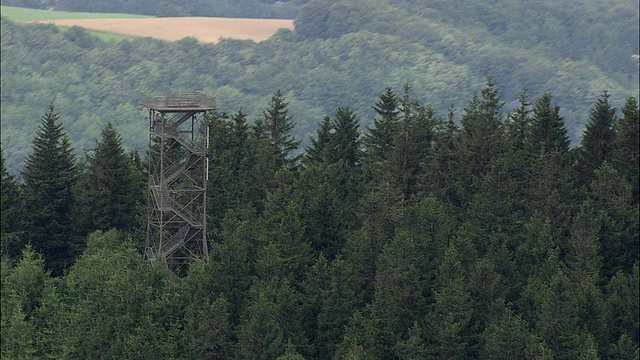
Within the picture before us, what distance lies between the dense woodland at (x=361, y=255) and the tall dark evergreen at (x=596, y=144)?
15 centimetres

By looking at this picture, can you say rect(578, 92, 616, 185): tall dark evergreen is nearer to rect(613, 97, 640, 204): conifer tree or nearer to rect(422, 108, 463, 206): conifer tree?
rect(613, 97, 640, 204): conifer tree

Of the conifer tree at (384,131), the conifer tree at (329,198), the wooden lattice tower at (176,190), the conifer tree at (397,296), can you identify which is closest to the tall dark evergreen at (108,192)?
the wooden lattice tower at (176,190)

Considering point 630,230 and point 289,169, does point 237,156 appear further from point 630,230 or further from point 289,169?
point 630,230

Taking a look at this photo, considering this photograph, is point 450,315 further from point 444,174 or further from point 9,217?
point 9,217

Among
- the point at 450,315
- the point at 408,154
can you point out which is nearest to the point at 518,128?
the point at 408,154

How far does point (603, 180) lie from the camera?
80.6 meters

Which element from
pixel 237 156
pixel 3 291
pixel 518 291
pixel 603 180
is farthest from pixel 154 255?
pixel 603 180

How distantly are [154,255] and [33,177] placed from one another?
16.0 m

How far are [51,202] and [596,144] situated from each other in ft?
140

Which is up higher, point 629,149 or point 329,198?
point 629,149

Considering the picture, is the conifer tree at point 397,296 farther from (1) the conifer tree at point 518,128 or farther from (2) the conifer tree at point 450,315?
(1) the conifer tree at point 518,128

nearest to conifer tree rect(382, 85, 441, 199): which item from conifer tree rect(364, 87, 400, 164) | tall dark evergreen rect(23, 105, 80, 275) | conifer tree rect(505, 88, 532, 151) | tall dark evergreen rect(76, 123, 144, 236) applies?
conifer tree rect(364, 87, 400, 164)

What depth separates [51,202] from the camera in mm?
93125

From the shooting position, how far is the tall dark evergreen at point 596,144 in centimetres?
8844
